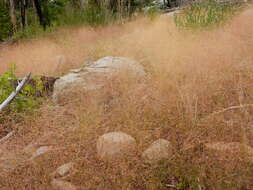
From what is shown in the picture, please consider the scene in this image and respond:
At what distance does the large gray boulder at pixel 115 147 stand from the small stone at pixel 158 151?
12cm

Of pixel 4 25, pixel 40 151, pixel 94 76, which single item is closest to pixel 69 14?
→ pixel 4 25

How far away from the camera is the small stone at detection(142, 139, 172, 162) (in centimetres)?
202

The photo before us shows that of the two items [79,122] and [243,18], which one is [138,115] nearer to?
[79,122]

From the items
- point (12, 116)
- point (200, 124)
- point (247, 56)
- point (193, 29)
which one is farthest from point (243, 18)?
point (12, 116)

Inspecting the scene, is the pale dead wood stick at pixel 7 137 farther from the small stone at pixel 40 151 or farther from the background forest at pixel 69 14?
the background forest at pixel 69 14

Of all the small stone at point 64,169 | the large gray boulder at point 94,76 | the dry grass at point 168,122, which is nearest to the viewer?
the dry grass at point 168,122

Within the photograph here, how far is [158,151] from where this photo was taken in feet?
6.68

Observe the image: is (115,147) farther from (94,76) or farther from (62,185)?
(94,76)

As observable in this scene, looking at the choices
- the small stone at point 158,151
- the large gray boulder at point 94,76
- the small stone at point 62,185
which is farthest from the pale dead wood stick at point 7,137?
the small stone at point 158,151

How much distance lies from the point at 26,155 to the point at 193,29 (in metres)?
3.11

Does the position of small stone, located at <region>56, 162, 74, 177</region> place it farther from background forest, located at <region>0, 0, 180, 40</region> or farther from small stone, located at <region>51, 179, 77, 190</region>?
background forest, located at <region>0, 0, 180, 40</region>

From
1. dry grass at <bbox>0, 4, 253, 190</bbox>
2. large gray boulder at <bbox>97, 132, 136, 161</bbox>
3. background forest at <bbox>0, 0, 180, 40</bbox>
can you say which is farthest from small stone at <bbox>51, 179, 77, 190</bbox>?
background forest at <bbox>0, 0, 180, 40</bbox>

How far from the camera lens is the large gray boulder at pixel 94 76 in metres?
3.16

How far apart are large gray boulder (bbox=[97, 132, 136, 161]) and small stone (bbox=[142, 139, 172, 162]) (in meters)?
0.12
